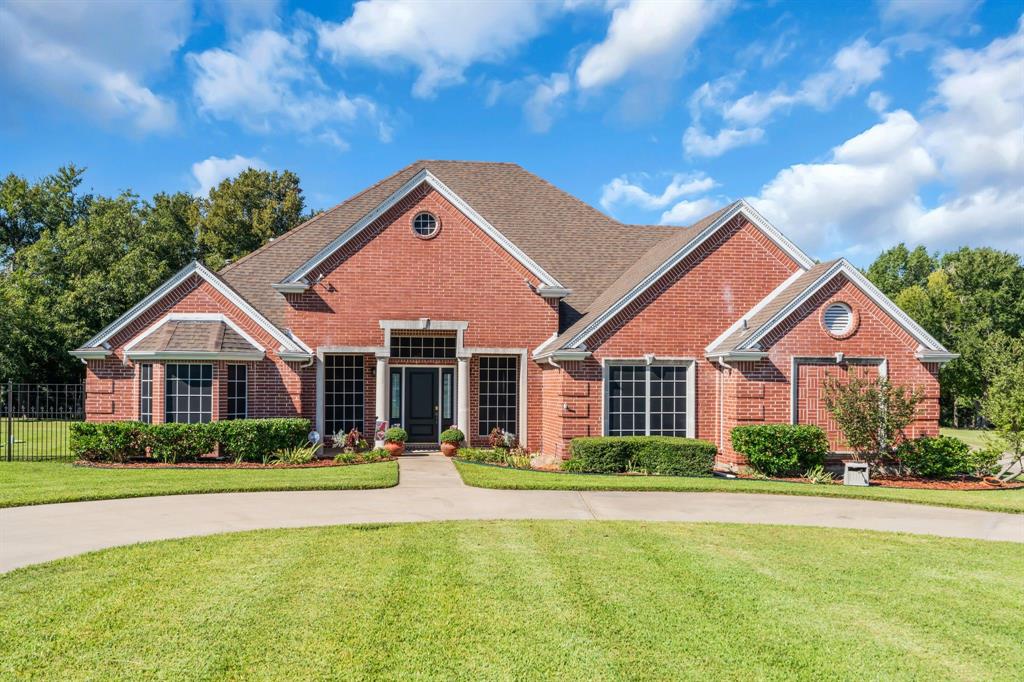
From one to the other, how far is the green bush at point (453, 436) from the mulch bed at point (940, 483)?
7770mm

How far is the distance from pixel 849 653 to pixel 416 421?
16931 mm

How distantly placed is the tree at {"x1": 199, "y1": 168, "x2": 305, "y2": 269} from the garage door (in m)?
40.3

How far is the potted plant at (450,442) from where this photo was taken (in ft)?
65.3

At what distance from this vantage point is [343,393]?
69.4 ft

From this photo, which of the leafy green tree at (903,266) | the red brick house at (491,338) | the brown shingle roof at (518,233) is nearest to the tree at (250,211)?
the brown shingle roof at (518,233)

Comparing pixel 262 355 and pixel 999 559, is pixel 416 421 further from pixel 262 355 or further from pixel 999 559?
pixel 999 559

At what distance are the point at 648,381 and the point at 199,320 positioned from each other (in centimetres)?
1280

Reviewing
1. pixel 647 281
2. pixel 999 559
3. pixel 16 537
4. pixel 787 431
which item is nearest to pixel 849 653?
pixel 999 559

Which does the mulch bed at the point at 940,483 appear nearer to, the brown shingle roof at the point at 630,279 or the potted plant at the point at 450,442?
the brown shingle roof at the point at 630,279

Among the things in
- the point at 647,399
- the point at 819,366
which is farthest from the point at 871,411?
the point at 647,399

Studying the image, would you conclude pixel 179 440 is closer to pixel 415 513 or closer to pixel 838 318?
pixel 415 513

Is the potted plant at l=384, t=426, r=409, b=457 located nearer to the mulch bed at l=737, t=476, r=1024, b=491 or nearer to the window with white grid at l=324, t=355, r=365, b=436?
the window with white grid at l=324, t=355, r=365, b=436

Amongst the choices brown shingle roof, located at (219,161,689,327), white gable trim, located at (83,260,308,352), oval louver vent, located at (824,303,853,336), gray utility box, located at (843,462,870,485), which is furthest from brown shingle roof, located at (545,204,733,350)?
white gable trim, located at (83,260,308,352)

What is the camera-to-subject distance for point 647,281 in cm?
1944
